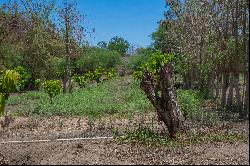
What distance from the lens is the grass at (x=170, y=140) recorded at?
8508 millimetres

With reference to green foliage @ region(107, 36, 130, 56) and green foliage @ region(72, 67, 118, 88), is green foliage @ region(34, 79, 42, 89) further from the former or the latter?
green foliage @ region(107, 36, 130, 56)

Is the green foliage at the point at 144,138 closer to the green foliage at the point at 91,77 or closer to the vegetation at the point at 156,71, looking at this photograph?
the vegetation at the point at 156,71

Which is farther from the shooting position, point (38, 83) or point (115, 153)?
point (38, 83)

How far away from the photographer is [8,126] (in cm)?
1323

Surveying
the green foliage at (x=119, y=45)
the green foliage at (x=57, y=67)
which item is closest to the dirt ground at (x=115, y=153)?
the green foliage at (x=57, y=67)

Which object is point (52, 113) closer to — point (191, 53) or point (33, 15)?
point (191, 53)

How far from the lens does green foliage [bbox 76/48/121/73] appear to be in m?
45.2

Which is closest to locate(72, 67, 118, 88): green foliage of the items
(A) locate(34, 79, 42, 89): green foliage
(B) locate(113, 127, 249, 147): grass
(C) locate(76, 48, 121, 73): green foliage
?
(A) locate(34, 79, 42, 89): green foliage

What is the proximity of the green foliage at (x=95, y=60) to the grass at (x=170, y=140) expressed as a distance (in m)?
34.4

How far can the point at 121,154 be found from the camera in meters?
7.79

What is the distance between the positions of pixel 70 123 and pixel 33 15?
66.8 ft

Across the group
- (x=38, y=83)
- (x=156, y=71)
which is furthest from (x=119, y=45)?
(x=156, y=71)

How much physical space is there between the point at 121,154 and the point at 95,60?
127 ft

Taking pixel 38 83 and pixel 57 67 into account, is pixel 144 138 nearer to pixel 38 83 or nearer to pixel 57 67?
pixel 38 83
